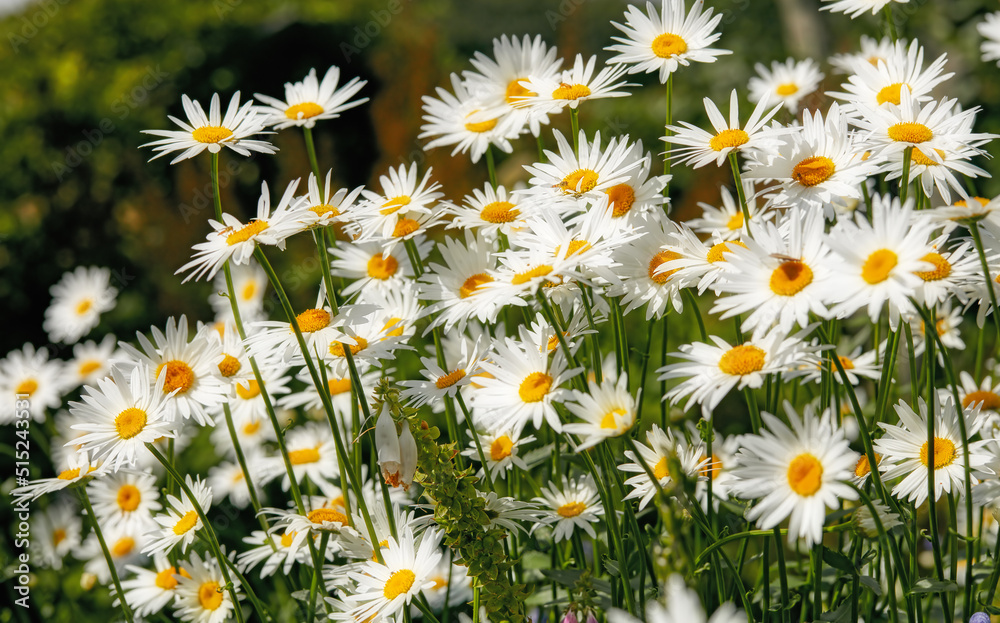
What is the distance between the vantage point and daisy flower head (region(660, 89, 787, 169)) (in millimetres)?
1367

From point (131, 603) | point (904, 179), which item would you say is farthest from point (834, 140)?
point (131, 603)

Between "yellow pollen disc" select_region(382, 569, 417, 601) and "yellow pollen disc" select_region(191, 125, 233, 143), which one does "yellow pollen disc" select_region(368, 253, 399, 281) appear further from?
"yellow pollen disc" select_region(382, 569, 417, 601)

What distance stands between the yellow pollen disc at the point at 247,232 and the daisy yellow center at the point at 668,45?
814 mm

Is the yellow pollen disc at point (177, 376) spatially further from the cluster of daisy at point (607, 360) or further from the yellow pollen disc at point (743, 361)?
the yellow pollen disc at point (743, 361)

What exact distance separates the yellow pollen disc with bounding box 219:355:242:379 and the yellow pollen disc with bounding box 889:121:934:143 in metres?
1.23

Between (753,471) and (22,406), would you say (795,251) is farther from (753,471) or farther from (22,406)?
(22,406)

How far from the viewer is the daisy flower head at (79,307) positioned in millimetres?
2951

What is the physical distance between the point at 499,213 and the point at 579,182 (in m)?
0.23

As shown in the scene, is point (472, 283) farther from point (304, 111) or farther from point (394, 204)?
point (304, 111)

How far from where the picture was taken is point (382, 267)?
178 centimetres

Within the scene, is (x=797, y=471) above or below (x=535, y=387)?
below

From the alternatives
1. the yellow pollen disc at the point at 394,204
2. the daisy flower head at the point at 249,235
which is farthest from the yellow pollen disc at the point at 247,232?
the yellow pollen disc at the point at 394,204

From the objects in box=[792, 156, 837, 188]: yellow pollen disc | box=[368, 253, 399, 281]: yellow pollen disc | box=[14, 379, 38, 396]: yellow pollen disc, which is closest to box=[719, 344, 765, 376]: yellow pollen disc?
box=[792, 156, 837, 188]: yellow pollen disc

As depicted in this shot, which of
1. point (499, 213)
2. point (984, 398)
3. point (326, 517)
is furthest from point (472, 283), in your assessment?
point (984, 398)
